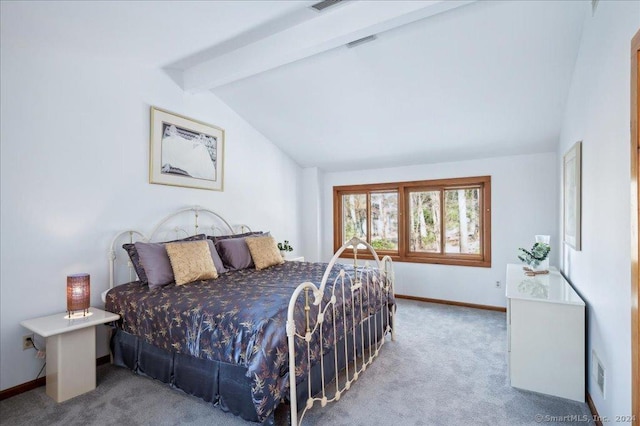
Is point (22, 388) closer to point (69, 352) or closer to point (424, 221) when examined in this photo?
point (69, 352)

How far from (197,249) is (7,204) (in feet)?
4.48

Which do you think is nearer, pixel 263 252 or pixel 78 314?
pixel 78 314

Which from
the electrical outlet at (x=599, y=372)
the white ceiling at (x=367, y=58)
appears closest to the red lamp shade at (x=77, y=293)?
the white ceiling at (x=367, y=58)

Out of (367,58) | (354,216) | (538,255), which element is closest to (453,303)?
(538,255)

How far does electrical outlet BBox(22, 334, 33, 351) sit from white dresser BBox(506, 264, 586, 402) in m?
3.55

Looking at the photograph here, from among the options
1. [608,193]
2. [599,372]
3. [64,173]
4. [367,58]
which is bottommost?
[599,372]

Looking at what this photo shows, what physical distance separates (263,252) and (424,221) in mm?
2608

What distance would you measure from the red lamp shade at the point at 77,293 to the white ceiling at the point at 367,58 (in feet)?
5.93

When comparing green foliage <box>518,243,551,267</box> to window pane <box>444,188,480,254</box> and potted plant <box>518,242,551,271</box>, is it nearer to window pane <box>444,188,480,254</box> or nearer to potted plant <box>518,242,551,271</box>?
potted plant <box>518,242,551,271</box>

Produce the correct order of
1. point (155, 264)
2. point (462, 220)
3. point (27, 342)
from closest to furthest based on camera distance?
point (27, 342) < point (155, 264) < point (462, 220)

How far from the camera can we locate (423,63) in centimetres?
293

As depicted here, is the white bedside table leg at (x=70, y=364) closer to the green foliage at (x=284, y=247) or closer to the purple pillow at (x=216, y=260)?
the purple pillow at (x=216, y=260)

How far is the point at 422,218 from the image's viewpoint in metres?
5.05

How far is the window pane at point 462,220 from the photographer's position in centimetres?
466
